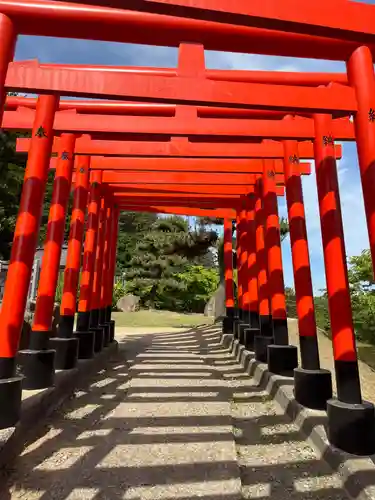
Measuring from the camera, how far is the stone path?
7.32ft

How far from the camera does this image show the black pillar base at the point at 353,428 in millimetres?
2553

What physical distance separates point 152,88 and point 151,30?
16.7 inches

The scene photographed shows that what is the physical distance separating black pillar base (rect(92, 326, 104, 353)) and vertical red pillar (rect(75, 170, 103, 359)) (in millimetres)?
264

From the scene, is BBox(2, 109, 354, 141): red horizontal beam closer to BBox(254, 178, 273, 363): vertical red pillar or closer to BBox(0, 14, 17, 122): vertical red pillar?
BBox(0, 14, 17, 122): vertical red pillar

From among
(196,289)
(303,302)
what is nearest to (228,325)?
(303,302)

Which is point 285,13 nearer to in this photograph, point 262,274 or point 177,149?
point 177,149

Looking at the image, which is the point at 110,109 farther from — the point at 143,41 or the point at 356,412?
the point at 356,412

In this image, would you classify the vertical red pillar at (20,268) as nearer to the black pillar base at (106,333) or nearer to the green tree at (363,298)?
the black pillar base at (106,333)

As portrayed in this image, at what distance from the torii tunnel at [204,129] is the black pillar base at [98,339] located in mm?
36

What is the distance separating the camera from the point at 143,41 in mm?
2670

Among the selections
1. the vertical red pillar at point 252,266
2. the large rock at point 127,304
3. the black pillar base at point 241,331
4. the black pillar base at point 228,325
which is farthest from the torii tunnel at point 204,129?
the large rock at point 127,304

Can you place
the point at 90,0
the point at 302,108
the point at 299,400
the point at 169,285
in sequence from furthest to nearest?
the point at 169,285 → the point at 299,400 → the point at 302,108 → the point at 90,0

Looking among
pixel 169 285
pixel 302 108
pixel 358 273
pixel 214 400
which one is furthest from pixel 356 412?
pixel 169 285

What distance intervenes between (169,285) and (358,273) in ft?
36.8
